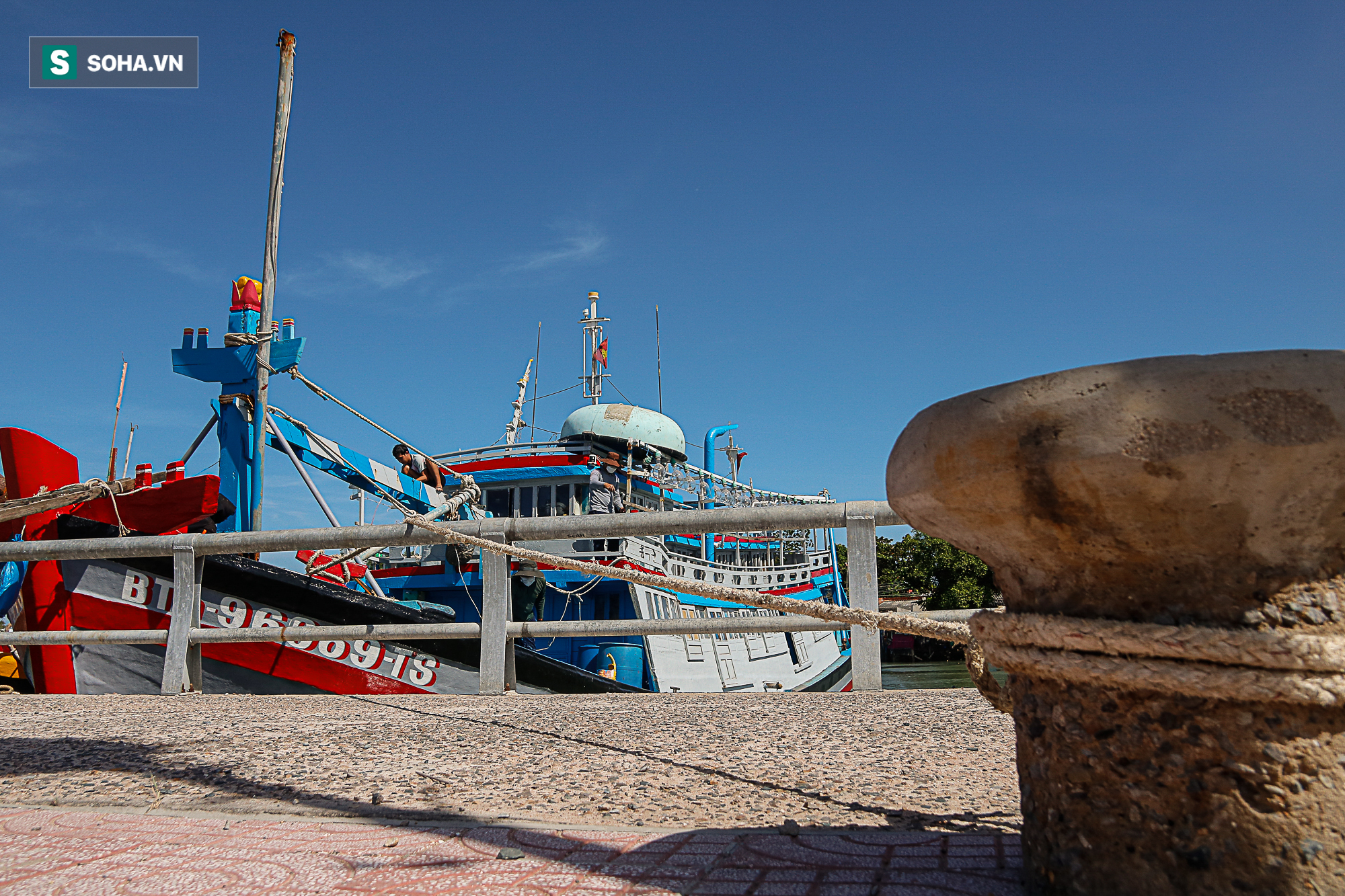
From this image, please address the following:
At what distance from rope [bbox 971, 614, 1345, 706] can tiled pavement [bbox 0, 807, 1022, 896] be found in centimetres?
44

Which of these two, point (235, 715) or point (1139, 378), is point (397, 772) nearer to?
point (235, 715)

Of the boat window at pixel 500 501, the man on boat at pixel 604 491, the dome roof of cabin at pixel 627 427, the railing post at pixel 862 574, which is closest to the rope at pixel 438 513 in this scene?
the railing post at pixel 862 574

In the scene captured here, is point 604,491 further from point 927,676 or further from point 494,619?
point 927,676

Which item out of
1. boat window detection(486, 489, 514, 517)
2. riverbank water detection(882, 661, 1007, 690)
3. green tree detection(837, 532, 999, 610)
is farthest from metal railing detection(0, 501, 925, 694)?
green tree detection(837, 532, 999, 610)

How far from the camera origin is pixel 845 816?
6.20ft

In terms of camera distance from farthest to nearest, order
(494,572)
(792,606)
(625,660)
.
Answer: (625,660)
(494,572)
(792,606)

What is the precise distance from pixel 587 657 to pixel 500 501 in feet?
15.8

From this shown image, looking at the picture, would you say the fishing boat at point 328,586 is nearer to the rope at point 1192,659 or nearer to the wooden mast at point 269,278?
the wooden mast at point 269,278

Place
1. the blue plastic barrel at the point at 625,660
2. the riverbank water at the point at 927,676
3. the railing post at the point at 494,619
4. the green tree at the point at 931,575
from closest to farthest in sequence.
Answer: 1. the railing post at the point at 494,619
2. the blue plastic barrel at the point at 625,660
3. the riverbank water at the point at 927,676
4. the green tree at the point at 931,575

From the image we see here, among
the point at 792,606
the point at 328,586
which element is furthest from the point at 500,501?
the point at 792,606

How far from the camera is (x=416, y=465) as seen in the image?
12922 mm

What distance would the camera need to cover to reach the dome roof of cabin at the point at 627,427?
20797 mm

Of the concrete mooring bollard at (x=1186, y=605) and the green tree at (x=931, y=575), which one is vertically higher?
the concrete mooring bollard at (x=1186, y=605)

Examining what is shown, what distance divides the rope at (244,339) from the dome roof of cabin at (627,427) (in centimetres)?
1113
